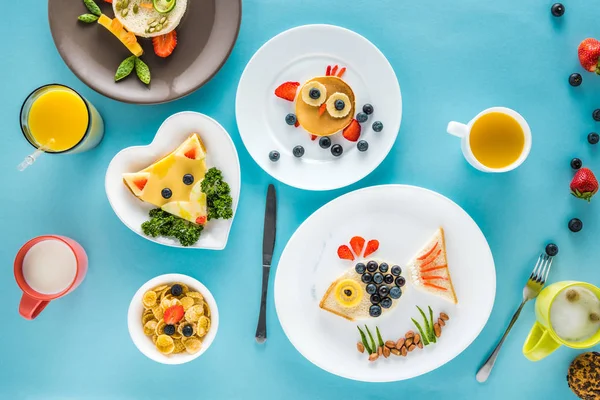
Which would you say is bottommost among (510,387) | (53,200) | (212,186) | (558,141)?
(53,200)

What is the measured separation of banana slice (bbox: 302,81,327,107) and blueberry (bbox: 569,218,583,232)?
41.3 inches

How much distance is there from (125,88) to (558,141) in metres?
1.63

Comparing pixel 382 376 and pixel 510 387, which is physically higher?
pixel 510 387

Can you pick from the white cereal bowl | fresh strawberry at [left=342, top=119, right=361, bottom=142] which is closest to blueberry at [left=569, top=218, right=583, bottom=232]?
fresh strawberry at [left=342, top=119, right=361, bottom=142]

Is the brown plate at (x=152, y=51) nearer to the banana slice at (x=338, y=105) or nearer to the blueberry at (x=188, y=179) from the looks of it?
the blueberry at (x=188, y=179)

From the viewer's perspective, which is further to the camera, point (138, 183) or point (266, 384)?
point (266, 384)

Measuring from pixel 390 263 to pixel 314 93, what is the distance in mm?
693

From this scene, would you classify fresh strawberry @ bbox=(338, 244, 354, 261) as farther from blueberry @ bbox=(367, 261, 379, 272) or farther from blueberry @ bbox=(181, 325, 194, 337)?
blueberry @ bbox=(181, 325, 194, 337)

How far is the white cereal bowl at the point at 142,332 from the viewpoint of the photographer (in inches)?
74.0

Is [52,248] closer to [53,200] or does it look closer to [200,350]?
[53,200]

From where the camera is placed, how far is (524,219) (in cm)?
201

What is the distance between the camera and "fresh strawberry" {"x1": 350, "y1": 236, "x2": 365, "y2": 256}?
1.94 m

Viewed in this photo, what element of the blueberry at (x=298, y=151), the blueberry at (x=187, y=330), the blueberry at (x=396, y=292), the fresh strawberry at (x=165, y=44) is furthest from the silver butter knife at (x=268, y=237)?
the fresh strawberry at (x=165, y=44)

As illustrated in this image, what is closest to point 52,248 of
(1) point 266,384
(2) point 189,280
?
(2) point 189,280
